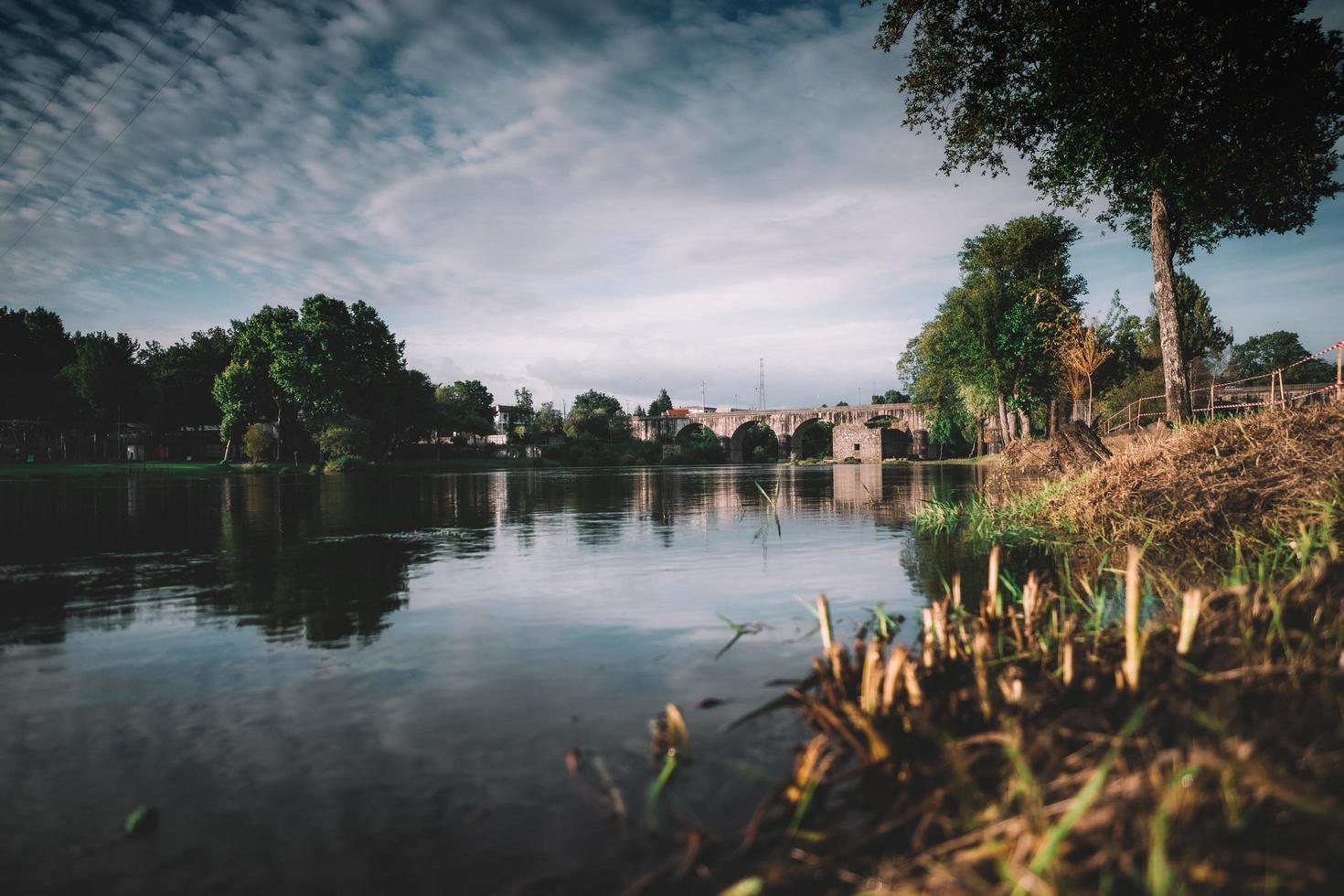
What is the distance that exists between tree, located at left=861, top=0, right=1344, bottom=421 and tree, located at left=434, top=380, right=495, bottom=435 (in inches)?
2697

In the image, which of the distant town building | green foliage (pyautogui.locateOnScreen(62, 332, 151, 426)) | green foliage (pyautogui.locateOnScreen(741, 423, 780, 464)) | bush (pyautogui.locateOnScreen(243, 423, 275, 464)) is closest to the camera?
bush (pyautogui.locateOnScreen(243, 423, 275, 464))

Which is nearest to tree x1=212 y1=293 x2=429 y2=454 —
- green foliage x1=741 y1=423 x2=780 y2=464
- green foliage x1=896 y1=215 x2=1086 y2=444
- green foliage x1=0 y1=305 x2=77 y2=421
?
green foliage x1=0 y1=305 x2=77 y2=421

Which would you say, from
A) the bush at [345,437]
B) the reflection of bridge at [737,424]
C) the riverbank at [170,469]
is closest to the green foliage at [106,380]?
the riverbank at [170,469]

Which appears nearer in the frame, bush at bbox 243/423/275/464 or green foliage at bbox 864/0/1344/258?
green foliage at bbox 864/0/1344/258

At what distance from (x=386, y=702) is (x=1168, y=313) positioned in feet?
59.1

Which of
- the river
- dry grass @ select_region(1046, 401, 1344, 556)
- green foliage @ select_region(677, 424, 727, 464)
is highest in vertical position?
green foliage @ select_region(677, 424, 727, 464)

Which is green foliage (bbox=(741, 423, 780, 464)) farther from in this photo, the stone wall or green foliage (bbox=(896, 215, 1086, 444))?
green foliage (bbox=(896, 215, 1086, 444))

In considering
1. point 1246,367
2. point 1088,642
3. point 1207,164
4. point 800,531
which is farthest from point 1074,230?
point 1246,367

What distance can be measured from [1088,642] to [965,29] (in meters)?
16.6

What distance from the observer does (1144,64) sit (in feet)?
45.5

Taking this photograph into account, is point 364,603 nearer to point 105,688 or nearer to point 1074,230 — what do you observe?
point 105,688

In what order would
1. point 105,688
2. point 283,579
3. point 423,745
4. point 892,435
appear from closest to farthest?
1. point 423,745
2. point 105,688
3. point 283,579
4. point 892,435

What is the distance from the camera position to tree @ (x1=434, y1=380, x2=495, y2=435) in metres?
83.9

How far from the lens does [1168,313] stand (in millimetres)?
16094
